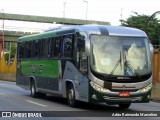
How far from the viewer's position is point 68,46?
1834cm

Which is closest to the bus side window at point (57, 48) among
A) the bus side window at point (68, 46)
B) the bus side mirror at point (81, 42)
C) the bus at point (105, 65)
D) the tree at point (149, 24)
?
the bus at point (105, 65)

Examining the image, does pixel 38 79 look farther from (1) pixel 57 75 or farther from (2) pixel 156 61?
(2) pixel 156 61

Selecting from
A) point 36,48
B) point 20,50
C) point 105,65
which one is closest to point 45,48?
point 36,48

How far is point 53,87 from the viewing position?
2017 centimetres

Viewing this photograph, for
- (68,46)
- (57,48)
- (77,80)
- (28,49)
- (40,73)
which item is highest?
(68,46)

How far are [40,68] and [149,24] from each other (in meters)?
55.3

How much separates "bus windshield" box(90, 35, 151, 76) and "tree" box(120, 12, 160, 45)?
5397 cm

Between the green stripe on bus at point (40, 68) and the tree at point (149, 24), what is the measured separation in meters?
47.4

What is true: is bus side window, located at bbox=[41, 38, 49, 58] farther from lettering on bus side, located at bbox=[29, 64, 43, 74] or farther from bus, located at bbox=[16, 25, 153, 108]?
bus, located at bbox=[16, 25, 153, 108]

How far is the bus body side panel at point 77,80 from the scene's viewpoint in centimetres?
1647

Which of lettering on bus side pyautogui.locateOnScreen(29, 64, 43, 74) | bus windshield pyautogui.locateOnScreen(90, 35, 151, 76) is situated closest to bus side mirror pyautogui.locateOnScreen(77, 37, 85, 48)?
bus windshield pyautogui.locateOnScreen(90, 35, 151, 76)

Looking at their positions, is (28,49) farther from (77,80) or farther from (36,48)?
(77,80)

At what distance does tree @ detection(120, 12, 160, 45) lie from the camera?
7438 centimetres

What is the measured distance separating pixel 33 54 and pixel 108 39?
739 centimetres
